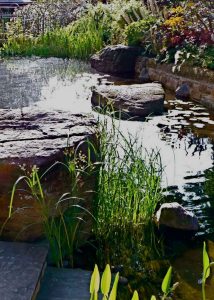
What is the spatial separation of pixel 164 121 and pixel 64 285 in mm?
4603

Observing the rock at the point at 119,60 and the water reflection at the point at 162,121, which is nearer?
the water reflection at the point at 162,121

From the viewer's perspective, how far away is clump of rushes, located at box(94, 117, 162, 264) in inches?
148

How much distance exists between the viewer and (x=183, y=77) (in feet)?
30.8

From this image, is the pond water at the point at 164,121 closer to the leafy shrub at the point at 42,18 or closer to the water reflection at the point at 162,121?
the water reflection at the point at 162,121

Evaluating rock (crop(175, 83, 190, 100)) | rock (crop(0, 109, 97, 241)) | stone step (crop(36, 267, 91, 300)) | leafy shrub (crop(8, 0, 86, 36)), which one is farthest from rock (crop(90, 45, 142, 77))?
stone step (crop(36, 267, 91, 300))

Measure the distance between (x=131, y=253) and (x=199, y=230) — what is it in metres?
0.66

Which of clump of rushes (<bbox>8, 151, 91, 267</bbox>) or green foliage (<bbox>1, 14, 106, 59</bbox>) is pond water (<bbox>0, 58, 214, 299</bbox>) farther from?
clump of rushes (<bbox>8, 151, 91, 267</bbox>)

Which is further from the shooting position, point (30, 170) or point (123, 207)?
point (123, 207)

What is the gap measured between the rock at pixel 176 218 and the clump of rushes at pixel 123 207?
188mm

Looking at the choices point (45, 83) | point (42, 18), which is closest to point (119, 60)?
point (45, 83)

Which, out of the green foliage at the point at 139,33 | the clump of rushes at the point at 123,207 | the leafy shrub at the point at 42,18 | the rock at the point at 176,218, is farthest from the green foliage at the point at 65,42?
the clump of rushes at the point at 123,207

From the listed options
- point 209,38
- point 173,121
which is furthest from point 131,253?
point 209,38

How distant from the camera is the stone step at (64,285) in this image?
3.00 meters

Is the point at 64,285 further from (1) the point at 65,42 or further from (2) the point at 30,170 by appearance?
(1) the point at 65,42
